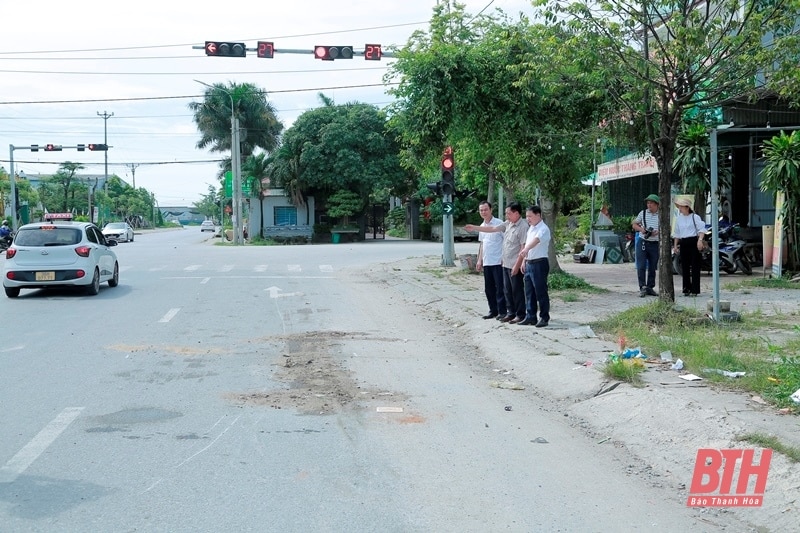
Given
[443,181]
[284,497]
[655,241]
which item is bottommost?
[284,497]

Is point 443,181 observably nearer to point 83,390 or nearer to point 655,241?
point 655,241

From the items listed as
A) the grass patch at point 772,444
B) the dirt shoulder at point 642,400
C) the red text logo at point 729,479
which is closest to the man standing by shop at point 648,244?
the dirt shoulder at point 642,400

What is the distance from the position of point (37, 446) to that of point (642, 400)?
501 centimetres

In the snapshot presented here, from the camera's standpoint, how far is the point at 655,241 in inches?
570

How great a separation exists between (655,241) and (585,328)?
4.18m

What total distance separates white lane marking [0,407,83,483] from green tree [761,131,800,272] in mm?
14332

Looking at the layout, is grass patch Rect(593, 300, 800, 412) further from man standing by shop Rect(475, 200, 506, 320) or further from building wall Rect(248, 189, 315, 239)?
building wall Rect(248, 189, 315, 239)

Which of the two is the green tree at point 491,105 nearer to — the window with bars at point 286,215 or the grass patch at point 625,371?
the grass patch at point 625,371

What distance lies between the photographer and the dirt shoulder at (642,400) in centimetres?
562

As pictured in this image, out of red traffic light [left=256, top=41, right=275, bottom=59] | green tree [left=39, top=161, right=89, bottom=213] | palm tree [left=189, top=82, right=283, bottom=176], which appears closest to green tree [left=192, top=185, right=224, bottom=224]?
green tree [left=39, top=161, right=89, bottom=213]

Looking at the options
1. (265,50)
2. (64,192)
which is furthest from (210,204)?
(265,50)

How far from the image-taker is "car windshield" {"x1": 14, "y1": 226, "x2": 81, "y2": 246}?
17312mm

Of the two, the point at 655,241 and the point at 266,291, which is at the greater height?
the point at 655,241

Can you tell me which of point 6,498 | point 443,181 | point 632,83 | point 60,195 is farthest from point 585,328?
point 60,195
